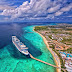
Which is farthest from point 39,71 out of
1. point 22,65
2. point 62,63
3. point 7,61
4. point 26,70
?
point 7,61

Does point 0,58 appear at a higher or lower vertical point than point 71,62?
higher

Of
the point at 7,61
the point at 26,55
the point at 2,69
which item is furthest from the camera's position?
the point at 26,55

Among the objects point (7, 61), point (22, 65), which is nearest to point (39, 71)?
point (22, 65)

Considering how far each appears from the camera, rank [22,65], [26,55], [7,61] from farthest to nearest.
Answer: [26,55] → [7,61] → [22,65]

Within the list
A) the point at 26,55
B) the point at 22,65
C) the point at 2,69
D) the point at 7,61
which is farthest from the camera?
the point at 26,55

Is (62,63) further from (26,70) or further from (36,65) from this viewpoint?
(26,70)

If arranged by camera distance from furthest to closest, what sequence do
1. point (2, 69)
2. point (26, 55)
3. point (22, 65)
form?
point (26, 55) < point (22, 65) < point (2, 69)

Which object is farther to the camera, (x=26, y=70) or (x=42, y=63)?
(x=42, y=63)

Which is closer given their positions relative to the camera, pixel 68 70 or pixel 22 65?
pixel 68 70

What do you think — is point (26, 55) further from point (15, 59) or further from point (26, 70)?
point (26, 70)
